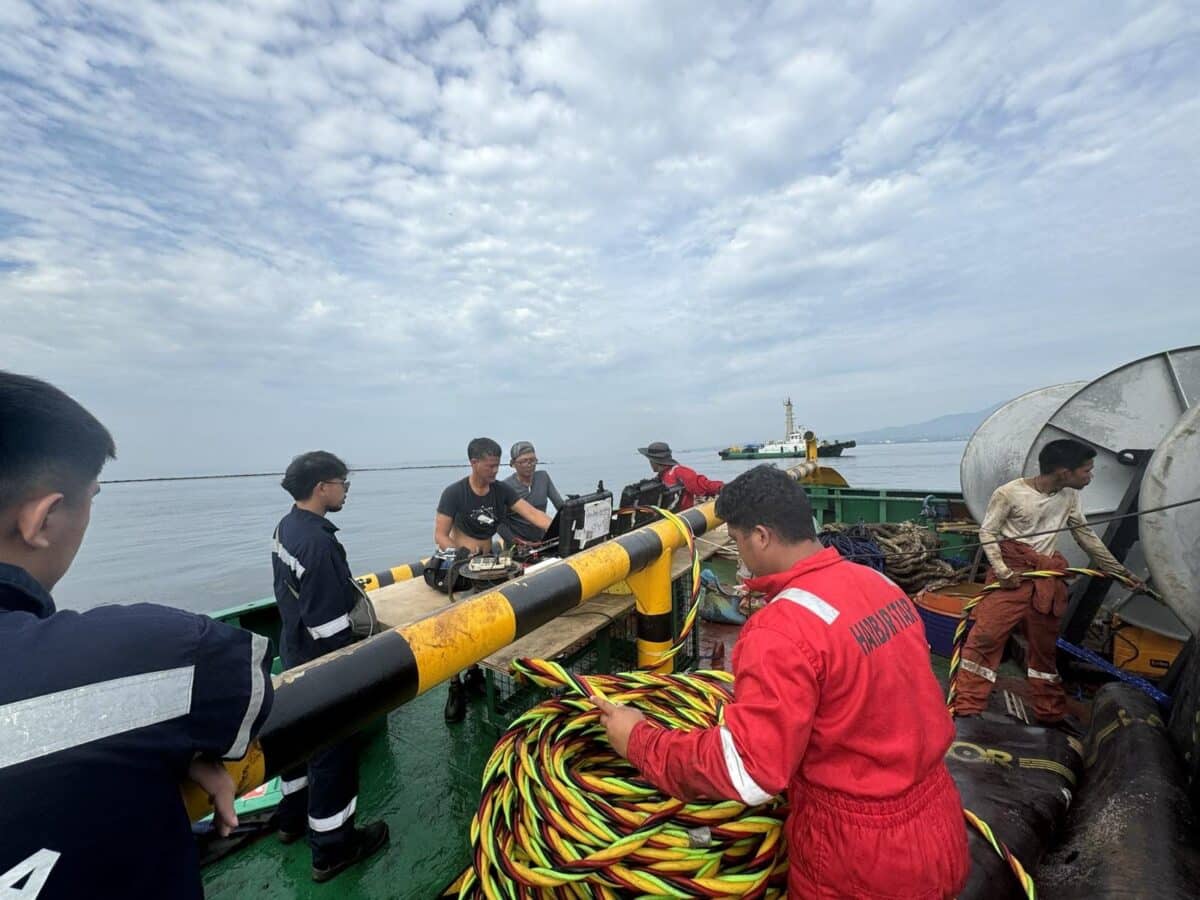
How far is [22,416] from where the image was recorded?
0.94 metres

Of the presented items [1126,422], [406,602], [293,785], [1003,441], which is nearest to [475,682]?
[406,602]

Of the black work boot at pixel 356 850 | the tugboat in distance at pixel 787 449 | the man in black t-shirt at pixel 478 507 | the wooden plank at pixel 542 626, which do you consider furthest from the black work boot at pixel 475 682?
the tugboat in distance at pixel 787 449

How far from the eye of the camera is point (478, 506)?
15.6 ft

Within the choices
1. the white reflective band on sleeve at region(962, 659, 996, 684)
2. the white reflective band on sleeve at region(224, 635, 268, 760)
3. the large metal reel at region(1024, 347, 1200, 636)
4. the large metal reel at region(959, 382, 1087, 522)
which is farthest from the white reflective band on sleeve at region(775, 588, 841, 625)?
the large metal reel at region(959, 382, 1087, 522)

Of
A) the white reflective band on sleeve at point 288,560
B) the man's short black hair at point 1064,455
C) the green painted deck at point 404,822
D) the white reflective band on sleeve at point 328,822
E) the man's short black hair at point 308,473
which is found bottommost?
the green painted deck at point 404,822

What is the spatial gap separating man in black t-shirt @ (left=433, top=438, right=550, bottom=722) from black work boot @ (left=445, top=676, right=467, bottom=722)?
1.14 m

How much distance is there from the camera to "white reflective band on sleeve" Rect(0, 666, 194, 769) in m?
0.67

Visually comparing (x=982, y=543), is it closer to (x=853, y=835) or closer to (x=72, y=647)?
(x=853, y=835)

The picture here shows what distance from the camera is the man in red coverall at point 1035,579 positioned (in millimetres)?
3387

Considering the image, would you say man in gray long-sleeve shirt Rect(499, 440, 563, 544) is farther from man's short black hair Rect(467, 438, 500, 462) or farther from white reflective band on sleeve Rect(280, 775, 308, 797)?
white reflective band on sleeve Rect(280, 775, 308, 797)

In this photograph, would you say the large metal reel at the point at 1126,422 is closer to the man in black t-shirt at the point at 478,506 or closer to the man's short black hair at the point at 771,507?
the man's short black hair at the point at 771,507

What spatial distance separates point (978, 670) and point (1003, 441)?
13.2 ft

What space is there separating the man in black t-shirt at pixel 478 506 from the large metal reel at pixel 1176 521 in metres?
3.97

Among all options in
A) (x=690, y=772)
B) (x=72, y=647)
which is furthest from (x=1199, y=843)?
(x=72, y=647)
